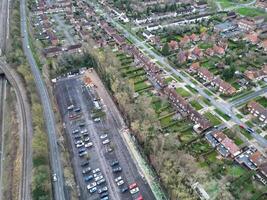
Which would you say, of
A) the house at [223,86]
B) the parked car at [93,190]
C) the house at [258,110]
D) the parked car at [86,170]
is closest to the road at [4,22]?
the parked car at [86,170]

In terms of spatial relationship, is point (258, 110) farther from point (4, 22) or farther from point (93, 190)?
point (4, 22)

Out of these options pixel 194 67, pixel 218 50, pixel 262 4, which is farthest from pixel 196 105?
pixel 262 4

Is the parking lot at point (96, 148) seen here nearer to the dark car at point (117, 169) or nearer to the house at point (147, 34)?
the dark car at point (117, 169)

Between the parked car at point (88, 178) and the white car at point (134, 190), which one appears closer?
the white car at point (134, 190)

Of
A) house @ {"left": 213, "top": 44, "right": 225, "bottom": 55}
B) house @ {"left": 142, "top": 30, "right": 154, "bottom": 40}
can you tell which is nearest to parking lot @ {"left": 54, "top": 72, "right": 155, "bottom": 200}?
house @ {"left": 142, "top": 30, "right": 154, "bottom": 40}

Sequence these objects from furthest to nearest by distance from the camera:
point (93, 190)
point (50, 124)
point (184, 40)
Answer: point (184, 40) < point (50, 124) < point (93, 190)

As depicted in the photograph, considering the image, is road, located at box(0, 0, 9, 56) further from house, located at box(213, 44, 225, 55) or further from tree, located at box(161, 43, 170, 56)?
house, located at box(213, 44, 225, 55)

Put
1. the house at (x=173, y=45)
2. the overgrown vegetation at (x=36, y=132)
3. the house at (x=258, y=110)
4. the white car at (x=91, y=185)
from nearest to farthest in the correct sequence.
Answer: the overgrown vegetation at (x=36, y=132), the white car at (x=91, y=185), the house at (x=258, y=110), the house at (x=173, y=45)

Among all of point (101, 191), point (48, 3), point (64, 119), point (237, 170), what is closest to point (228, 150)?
point (237, 170)
